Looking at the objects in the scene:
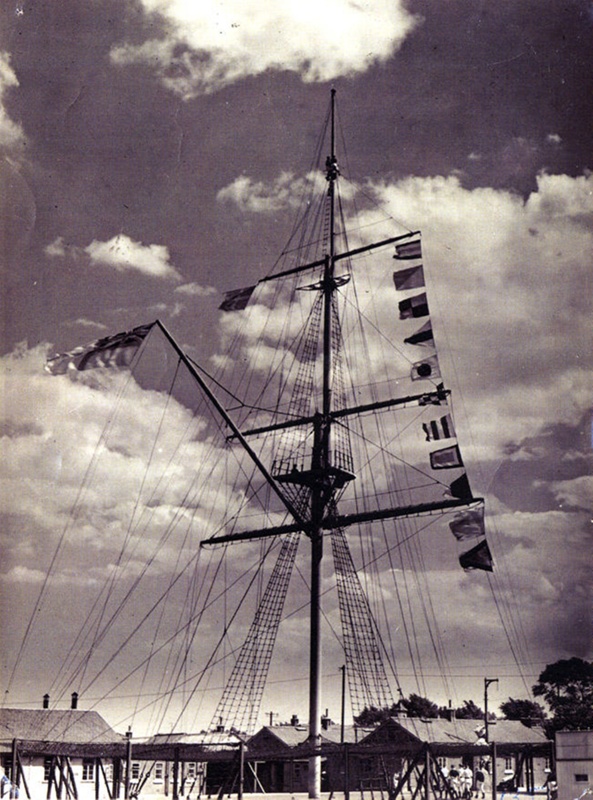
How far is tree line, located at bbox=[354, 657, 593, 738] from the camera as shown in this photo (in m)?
57.0

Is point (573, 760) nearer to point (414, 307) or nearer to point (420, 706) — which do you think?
point (414, 307)

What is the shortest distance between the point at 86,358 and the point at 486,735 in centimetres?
2903

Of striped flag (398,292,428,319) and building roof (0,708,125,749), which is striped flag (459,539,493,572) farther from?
building roof (0,708,125,749)

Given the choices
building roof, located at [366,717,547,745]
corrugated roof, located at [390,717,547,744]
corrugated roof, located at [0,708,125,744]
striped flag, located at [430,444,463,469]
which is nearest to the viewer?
striped flag, located at [430,444,463,469]

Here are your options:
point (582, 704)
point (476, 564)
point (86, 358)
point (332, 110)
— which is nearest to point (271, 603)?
point (476, 564)

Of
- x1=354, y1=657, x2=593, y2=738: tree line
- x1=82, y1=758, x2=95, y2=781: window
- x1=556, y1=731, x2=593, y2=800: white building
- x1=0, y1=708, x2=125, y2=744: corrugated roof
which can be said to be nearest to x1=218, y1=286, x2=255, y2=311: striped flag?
x1=556, y1=731, x2=593, y2=800: white building

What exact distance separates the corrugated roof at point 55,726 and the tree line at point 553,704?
1822 cm

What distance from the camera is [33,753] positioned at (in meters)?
21.1

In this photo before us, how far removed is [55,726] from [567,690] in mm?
39288

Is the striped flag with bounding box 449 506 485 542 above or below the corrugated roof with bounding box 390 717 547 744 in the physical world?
above

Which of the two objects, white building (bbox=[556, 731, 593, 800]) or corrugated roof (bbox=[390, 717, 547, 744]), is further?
corrugated roof (bbox=[390, 717, 547, 744])

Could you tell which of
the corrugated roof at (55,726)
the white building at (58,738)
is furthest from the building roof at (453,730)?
the corrugated roof at (55,726)

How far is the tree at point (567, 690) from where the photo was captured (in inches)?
2275

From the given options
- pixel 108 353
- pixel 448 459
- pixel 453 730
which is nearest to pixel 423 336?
pixel 448 459
